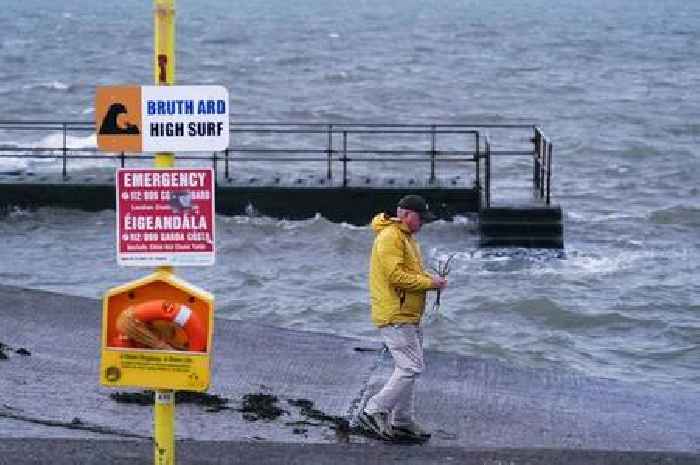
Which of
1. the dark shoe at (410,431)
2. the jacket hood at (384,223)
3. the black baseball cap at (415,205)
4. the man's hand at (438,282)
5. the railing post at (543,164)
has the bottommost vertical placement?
the dark shoe at (410,431)

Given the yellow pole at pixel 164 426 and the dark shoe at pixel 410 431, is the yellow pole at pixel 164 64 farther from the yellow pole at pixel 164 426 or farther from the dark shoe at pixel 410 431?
the dark shoe at pixel 410 431

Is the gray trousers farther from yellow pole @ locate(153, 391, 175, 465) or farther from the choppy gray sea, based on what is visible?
the choppy gray sea

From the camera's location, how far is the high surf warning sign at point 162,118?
7074mm

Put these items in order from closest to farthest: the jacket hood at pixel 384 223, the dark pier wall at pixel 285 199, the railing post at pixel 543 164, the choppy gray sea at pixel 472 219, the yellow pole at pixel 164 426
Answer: the yellow pole at pixel 164 426, the jacket hood at pixel 384 223, the choppy gray sea at pixel 472 219, the railing post at pixel 543 164, the dark pier wall at pixel 285 199

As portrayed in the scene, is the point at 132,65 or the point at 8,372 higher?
the point at 132,65

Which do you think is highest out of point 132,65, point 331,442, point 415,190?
point 132,65

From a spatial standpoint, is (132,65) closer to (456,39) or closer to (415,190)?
(456,39)

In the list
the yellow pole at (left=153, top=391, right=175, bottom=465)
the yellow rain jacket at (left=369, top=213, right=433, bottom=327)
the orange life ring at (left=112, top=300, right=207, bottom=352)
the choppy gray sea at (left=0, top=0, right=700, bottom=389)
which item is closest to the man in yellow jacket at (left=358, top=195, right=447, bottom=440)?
the yellow rain jacket at (left=369, top=213, right=433, bottom=327)

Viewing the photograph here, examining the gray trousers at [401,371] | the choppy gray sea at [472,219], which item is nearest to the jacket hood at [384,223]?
the gray trousers at [401,371]

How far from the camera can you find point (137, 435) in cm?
1000

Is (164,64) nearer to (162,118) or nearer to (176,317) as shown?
(162,118)

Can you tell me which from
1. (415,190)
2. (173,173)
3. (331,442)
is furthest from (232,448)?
(415,190)

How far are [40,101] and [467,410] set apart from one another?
4263cm

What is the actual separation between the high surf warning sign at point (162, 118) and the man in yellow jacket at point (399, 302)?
2784mm
